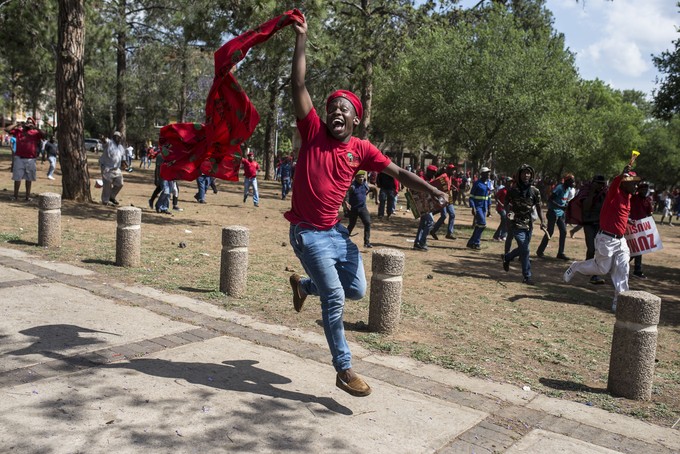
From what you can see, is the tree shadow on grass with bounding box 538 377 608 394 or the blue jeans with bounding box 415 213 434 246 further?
the blue jeans with bounding box 415 213 434 246

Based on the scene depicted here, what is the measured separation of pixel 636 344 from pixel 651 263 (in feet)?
36.5

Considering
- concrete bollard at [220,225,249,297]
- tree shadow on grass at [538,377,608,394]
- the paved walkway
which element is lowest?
tree shadow on grass at [538,377,608,394]

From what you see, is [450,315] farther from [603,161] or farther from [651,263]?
[603,161]

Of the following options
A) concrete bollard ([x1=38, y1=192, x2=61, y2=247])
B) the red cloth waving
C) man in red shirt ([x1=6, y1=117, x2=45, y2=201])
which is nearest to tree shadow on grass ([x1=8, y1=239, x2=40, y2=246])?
concrete bollard ([x1=38, y1=192, x2=61, y2=247])

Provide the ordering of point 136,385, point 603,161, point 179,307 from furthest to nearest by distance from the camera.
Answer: point 603,161 → point 179,307 → point 136,385

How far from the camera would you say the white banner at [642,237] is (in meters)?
9.87

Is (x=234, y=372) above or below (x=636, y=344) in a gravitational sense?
below

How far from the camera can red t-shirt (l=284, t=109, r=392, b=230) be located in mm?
4359

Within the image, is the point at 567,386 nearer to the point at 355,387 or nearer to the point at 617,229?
the point at 355,387

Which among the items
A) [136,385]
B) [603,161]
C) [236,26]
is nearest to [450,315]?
[136,385]

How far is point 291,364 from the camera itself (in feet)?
17.0

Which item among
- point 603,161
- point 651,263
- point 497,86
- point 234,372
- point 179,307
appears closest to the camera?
point 234,372

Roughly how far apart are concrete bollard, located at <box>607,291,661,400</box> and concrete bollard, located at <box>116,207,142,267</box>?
607 cm

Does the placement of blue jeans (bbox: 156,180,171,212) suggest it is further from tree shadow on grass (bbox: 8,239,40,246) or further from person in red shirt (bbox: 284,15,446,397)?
person in red shirt (bbox: 284,15,446,397)
